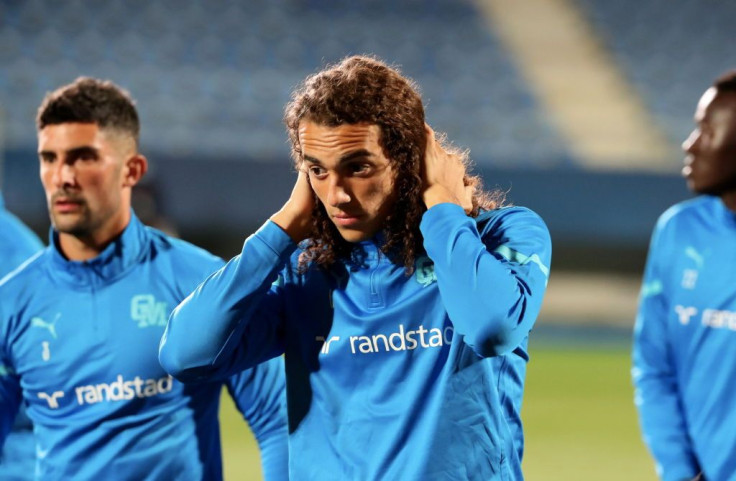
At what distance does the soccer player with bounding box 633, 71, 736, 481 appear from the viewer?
122 inches

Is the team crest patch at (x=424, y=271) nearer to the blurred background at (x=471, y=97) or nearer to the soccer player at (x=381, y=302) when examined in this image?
the soccer player at (x=381, y=302)

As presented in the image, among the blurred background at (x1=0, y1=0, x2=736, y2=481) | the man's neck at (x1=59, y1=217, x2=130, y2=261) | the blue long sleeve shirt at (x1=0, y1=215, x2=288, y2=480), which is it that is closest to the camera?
the blue long sleeve shirt at (x1=0, y1=215, x2=288, y2=480)

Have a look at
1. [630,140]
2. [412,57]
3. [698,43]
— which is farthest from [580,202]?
[698,43]

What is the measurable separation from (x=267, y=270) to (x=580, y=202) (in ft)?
40.3

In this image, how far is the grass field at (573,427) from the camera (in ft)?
22.7

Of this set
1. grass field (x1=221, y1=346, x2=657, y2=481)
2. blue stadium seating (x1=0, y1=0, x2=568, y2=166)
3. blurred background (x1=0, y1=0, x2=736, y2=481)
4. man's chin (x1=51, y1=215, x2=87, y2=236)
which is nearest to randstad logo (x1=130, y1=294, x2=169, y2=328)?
man's chin (x1=51, y1=215, x2=87, y2=236)

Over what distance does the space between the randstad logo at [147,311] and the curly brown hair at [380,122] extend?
88 centimetres

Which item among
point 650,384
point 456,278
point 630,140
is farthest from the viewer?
point 630,140

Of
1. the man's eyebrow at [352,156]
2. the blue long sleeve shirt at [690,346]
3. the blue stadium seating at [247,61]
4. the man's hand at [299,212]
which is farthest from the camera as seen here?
the blue stadium seating at [247,61]

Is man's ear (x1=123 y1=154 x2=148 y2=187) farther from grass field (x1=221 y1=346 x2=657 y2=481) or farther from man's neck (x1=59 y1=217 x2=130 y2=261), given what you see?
grass field (x1=221 y1=346 x2=657 y2=481)

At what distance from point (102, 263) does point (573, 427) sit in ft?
19.6

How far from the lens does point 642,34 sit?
17922mm

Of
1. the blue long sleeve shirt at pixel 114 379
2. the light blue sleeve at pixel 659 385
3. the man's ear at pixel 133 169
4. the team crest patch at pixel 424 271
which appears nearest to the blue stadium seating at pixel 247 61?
the man's ear at pixel 133 169

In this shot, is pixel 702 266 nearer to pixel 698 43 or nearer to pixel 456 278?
pixel 456 278
